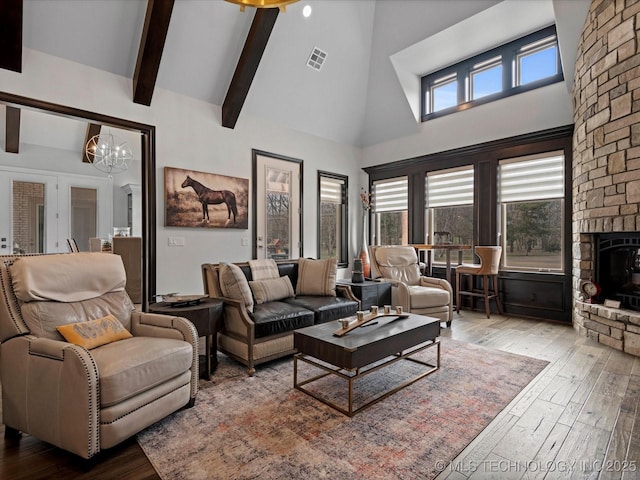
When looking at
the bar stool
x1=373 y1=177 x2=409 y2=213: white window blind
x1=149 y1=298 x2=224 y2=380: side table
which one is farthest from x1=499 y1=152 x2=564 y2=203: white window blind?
x1=149 y1=298 x2=224 y2=380: side table

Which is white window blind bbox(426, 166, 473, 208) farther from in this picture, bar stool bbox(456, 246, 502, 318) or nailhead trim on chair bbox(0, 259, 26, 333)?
nailhead trim on chair bbox(0, 259, 26, 333)

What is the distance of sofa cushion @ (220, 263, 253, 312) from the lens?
10.0 feet

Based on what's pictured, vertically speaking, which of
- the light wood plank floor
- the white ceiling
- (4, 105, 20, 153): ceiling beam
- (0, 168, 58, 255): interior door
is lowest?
the light wood plank floor

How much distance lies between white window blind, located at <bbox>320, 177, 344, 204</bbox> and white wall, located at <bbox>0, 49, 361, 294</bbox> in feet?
1.02

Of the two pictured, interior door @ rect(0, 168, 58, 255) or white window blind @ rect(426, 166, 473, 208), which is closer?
white window blind @ rect(426, 166, 473, 208)

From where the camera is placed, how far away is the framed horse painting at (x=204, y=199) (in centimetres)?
435

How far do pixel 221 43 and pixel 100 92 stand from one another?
60.2 inches

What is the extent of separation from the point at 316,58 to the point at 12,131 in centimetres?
516

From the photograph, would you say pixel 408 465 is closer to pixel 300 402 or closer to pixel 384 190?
pixel 300 402

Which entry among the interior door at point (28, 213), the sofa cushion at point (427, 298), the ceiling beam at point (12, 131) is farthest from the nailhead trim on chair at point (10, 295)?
the interior door at point (28, 213)

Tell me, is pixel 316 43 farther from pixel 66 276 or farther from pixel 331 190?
pixel 66 276

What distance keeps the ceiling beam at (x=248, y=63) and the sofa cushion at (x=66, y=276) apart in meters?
2.90

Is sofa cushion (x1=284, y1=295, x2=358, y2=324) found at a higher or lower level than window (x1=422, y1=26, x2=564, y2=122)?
lower

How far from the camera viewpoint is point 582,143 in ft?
13.4
